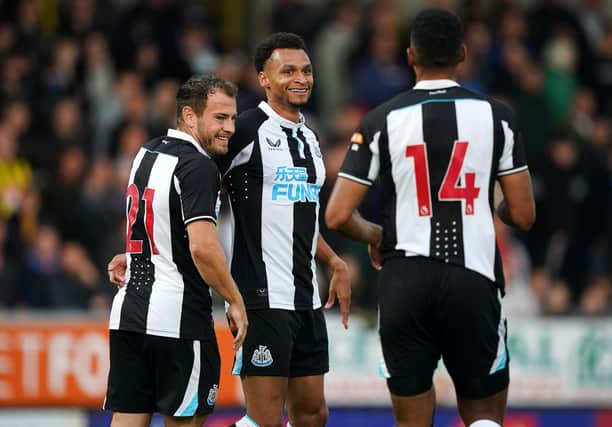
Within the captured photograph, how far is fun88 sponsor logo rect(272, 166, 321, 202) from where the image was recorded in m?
6.55

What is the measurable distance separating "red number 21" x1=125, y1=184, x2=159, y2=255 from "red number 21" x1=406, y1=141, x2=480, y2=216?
1.29 metres

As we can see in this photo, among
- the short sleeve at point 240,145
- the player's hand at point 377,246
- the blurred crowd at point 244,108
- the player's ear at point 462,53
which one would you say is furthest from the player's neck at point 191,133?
the blurred crowd at point 244,108

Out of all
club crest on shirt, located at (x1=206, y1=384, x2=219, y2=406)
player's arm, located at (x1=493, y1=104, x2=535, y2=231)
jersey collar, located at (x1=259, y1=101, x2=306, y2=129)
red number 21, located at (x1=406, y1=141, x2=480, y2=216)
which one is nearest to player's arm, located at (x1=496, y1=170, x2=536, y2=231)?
player's arm, located at (x1=493, y1=104, x2=535, y2=231)

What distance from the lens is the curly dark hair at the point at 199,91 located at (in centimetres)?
636

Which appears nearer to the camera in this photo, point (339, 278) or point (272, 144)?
point (272, 144)

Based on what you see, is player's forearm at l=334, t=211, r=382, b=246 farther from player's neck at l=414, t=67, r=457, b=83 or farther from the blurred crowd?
Result: the blurred crowd

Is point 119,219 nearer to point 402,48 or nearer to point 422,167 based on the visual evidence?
point 402,48

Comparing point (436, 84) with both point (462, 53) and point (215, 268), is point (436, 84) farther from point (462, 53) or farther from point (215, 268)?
point (215, 268)

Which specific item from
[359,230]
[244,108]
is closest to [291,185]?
[359,230]

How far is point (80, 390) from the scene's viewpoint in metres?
11.0

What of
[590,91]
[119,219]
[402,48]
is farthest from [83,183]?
[590,91]

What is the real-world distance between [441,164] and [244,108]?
286 inches

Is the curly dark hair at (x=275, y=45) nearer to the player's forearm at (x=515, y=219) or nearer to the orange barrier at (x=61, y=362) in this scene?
the player's forearm at (x=515, y=219)

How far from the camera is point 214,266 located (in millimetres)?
6016
